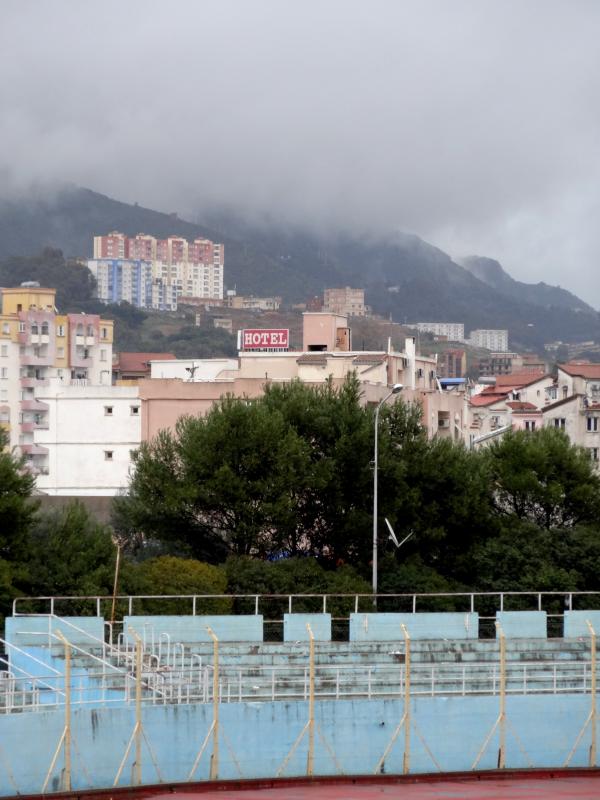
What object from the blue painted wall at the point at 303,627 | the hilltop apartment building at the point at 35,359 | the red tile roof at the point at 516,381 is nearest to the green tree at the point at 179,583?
the blue painted wall at the point at 303,627

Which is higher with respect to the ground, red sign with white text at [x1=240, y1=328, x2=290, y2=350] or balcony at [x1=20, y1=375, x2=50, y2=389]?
balcony at [x1=20, y1=375, x2=50, y2=389]

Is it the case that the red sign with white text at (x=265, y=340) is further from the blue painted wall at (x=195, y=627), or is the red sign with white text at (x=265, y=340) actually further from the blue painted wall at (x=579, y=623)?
the blue painted wall at (x=195, y=627)

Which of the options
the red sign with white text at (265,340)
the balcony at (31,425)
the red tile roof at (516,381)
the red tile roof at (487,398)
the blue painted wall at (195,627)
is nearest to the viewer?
the blue painted wall at (195,627)

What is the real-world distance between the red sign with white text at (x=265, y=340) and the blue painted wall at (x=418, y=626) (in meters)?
65.9

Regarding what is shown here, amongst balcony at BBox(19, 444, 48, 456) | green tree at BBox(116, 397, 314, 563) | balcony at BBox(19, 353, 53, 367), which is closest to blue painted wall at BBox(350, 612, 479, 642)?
green tree at BBox(116, 397, 314, 563)

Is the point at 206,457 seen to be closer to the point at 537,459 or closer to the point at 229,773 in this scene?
the point at 537,459

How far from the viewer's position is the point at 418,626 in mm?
46969

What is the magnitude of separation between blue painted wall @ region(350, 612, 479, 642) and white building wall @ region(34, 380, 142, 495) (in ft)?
219

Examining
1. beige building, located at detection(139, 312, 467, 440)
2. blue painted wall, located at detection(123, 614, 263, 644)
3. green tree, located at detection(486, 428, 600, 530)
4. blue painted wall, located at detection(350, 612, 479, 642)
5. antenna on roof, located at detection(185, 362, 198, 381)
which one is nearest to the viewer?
blue painted wall, located at detection(123, 614, 263, 644)

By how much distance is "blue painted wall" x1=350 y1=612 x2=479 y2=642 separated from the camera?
153 feet

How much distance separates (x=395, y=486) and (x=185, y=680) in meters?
28.2

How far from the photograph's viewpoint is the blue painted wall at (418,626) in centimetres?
4659

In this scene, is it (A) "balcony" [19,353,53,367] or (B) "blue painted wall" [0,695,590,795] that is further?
(A) "balcony" [19,353,53,367]

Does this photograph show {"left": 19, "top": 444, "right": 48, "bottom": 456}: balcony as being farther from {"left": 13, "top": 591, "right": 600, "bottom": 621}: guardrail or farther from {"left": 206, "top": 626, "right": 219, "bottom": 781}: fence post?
{"left": 206, "top": 626, "right": 219, "bottom": 781}: fence post
